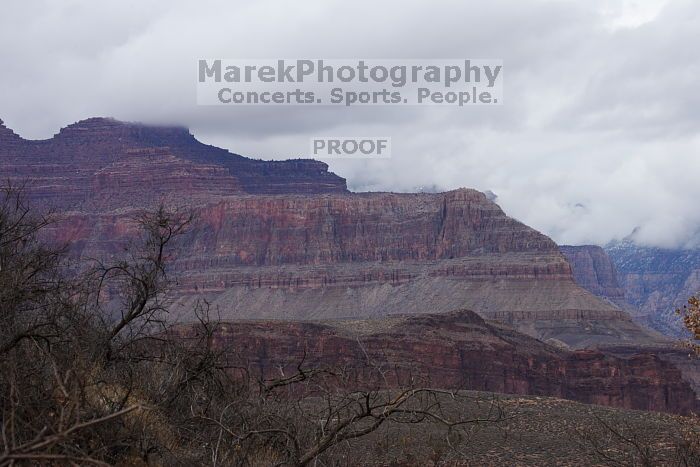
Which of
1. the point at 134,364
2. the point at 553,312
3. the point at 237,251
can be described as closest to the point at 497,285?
the point at 553,312

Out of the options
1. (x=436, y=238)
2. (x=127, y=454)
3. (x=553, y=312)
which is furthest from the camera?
(x=436, y=238)

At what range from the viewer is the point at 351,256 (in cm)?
15538

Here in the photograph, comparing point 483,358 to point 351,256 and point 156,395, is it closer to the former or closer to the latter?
point 156,395

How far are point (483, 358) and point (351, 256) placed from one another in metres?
73.6

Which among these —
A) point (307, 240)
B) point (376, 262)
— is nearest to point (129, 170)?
point (307, 240)

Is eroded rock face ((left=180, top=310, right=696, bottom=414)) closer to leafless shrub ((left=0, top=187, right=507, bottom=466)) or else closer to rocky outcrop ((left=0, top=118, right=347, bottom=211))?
leafless shrub ((left=0, top=187, right=507, bottom=466))

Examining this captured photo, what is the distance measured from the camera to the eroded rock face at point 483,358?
77.9 metres

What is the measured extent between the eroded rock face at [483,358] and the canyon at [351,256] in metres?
0.17

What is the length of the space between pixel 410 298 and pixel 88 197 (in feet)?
213

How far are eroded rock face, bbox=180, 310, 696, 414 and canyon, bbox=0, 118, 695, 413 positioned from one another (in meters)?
0.17

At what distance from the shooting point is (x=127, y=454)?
1270cm

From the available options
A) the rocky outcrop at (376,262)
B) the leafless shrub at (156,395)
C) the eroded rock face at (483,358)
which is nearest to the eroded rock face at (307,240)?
the rocky outcrop at (376,262)

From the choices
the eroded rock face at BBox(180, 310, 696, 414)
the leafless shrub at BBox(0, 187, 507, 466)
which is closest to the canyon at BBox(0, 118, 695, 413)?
the eroded rock face at BBox(180, 310, 696, 414)

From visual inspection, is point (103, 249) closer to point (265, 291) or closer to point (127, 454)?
point (265, 291)
